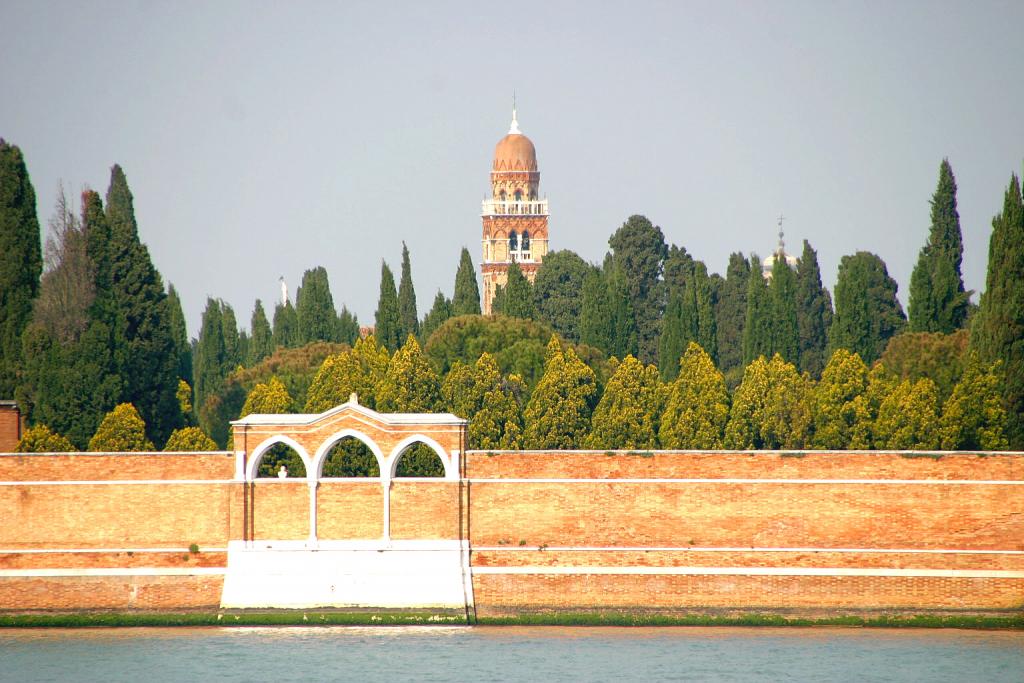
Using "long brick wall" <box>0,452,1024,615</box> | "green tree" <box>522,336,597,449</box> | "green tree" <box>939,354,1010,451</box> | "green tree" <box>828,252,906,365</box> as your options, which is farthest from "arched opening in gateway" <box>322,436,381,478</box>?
"green tree" <box>828,252,906,365</box>

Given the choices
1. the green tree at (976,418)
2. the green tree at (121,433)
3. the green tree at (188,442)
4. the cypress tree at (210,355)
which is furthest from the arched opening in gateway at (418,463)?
the cypress tree at (210,355)

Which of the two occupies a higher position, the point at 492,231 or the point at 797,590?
the point at 492,231

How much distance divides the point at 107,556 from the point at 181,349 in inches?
1123

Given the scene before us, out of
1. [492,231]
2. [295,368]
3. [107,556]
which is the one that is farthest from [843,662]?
[492,231]

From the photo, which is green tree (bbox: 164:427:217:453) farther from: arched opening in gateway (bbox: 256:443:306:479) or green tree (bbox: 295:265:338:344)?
green tree (bbox: 295:265:338:344)

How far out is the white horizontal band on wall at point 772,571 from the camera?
95.0 feet

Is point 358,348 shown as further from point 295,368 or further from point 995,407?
point 995,407

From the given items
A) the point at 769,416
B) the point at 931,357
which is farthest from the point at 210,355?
the point at 931,357

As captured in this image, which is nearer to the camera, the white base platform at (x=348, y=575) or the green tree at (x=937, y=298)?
the white base platform at (x=348, y=575)

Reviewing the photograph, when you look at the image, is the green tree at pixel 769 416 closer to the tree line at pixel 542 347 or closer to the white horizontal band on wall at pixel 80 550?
the tree line at pixel 542 347

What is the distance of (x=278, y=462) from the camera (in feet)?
126

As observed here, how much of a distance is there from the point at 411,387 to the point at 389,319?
33.7ft

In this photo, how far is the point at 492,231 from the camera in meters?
81.1

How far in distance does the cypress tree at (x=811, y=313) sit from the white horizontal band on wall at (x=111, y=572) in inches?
1135
